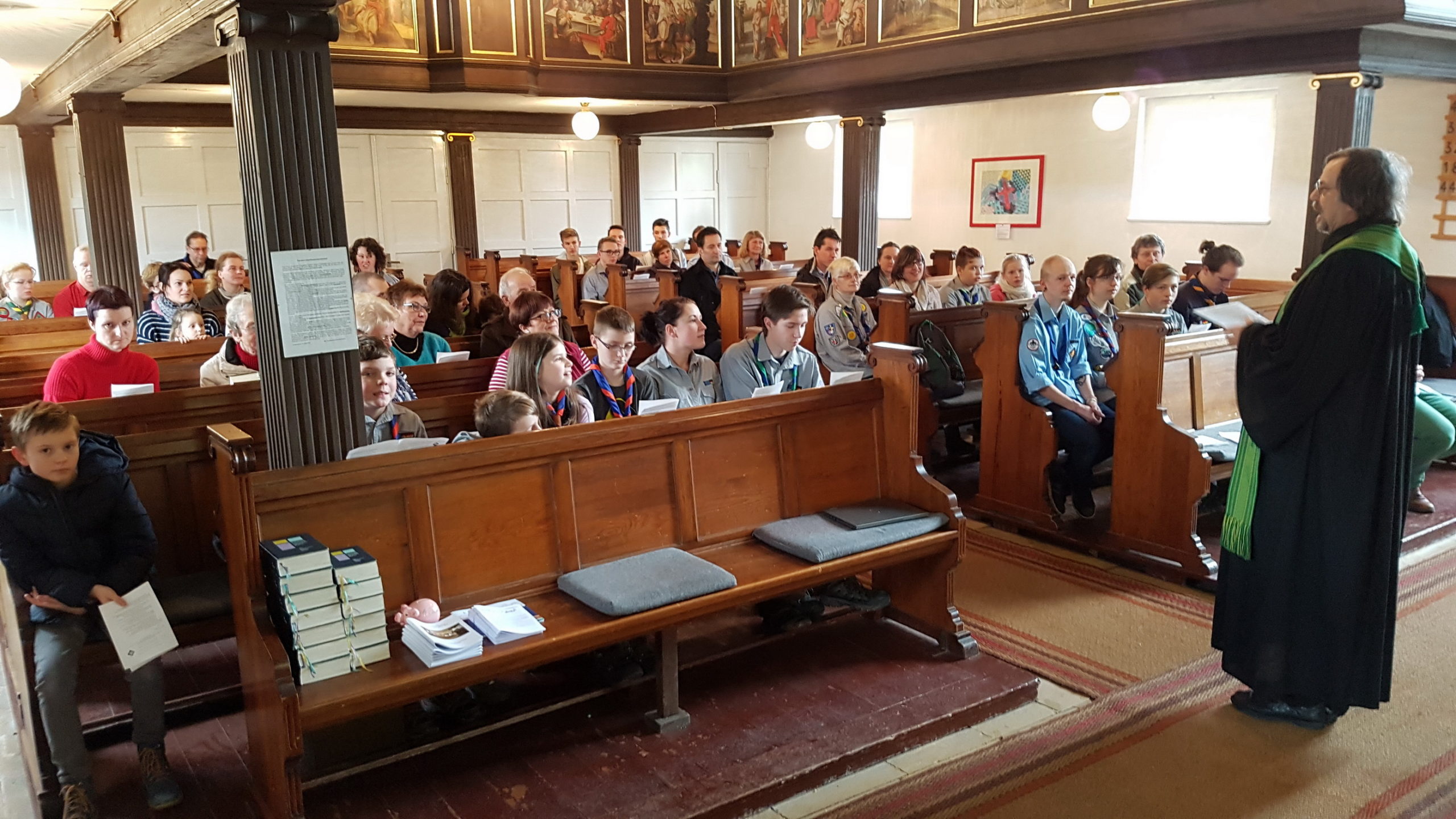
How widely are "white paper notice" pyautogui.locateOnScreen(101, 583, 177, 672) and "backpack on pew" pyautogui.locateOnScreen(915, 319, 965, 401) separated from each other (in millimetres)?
4149

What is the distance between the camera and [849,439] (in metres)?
3.92

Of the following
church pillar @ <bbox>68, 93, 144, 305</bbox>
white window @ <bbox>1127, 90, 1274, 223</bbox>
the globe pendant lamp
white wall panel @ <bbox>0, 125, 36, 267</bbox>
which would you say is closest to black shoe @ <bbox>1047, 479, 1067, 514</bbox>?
white window @ <bbox>1127, 90, 1274, 223</bbox>

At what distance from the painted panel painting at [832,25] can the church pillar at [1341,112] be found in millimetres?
4051

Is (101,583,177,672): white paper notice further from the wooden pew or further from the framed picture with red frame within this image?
the framed picture with red frame

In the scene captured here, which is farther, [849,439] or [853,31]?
[853,31]

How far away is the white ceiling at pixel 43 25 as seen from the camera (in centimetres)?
569

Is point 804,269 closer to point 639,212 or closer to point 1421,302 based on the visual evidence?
point 1421,302

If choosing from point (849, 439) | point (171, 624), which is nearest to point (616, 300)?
point (849, 439)

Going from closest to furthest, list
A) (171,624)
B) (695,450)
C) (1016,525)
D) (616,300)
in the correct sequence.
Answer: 1. (171,624)
2. (695,450)
3. (1016,525)
4. (616,300)

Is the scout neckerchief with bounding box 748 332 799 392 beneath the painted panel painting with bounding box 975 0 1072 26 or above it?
beneath

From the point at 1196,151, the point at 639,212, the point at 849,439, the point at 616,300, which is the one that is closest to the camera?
the point at 849,439

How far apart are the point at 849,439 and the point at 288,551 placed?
206cm

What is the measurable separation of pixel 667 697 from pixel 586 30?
340 inches

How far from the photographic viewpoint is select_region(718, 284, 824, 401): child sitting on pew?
4.44 meters
